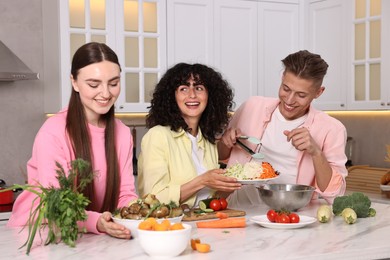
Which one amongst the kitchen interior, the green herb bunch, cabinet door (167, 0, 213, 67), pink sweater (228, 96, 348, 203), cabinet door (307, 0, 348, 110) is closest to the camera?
the green herb bunch

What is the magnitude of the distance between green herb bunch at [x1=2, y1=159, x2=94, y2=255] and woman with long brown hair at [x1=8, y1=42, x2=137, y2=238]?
0.42 ft

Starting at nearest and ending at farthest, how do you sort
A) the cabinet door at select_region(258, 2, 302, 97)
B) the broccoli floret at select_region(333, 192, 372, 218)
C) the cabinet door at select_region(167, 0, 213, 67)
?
the broccoli floret at select_region(333, 192, 372, 218)
the cabinet door at select_region(167, 0, 213, 67)
the cabinet door at select_region(258, 2, 302, 97)

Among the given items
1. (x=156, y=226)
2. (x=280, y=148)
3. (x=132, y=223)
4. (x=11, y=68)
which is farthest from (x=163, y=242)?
(x=11, y=68)

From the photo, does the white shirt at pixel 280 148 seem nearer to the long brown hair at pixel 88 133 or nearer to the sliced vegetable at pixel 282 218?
the sliced vegetable at pixel 282 218

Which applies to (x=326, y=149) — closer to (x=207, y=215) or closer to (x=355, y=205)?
(x=355, y=205)

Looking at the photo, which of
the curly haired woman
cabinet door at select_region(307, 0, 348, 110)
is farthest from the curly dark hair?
cabinet door at select_region(307, 0, 348, 110)

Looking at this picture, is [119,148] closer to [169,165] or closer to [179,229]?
[169,165]

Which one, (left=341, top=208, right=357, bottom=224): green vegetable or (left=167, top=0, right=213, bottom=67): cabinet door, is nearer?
(left=341, top=208, right=357, bottom=224): green vegetable

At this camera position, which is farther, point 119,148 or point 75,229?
point 119,148

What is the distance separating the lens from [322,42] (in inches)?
222

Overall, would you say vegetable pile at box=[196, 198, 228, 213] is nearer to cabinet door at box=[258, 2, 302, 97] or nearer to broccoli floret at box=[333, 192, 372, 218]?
broccoli floret at box=[333, 192, 372, 218]

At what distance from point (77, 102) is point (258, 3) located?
128 inches

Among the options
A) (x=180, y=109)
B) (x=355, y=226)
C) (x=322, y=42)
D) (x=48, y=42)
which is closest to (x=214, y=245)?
(x=355, y=226)

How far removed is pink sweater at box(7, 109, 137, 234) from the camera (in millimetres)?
2555
